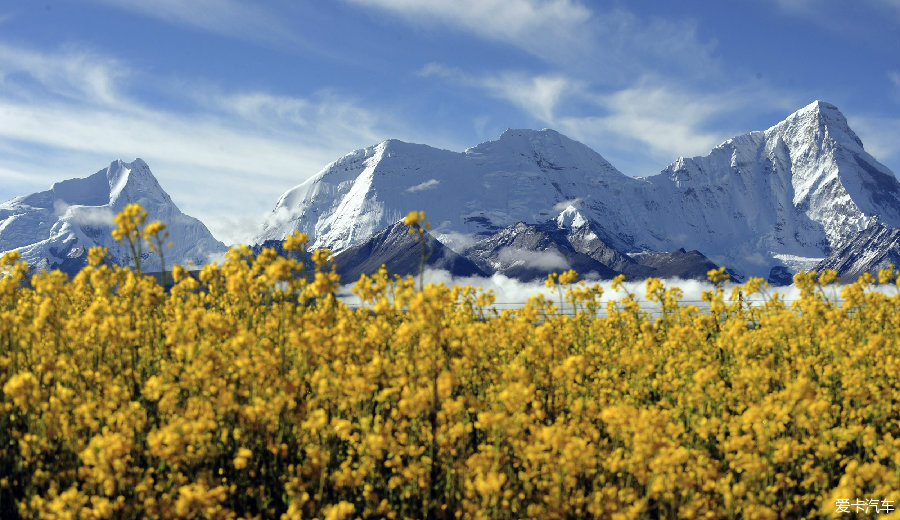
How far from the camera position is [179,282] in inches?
378

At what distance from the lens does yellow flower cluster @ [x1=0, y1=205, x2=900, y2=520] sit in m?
5.48

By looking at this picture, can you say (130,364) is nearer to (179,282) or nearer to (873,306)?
(179,282)

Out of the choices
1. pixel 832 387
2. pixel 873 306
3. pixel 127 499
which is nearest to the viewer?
pixel 127 499

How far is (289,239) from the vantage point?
23.9 feet

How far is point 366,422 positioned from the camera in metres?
5.41

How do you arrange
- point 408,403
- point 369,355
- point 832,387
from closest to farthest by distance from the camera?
point 408,403
point 369,355
point 832,387

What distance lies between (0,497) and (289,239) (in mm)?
3745

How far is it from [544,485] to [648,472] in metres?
1.03

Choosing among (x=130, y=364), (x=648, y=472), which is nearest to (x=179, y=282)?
(x=130, y=364)

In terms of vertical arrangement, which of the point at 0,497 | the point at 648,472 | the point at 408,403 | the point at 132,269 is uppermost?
the point at 132,269

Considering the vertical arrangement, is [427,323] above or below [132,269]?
below

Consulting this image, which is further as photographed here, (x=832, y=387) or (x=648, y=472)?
(x=832, y=387)

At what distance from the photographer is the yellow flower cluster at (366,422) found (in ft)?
18.0

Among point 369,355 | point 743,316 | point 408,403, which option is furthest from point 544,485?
point 743,316
